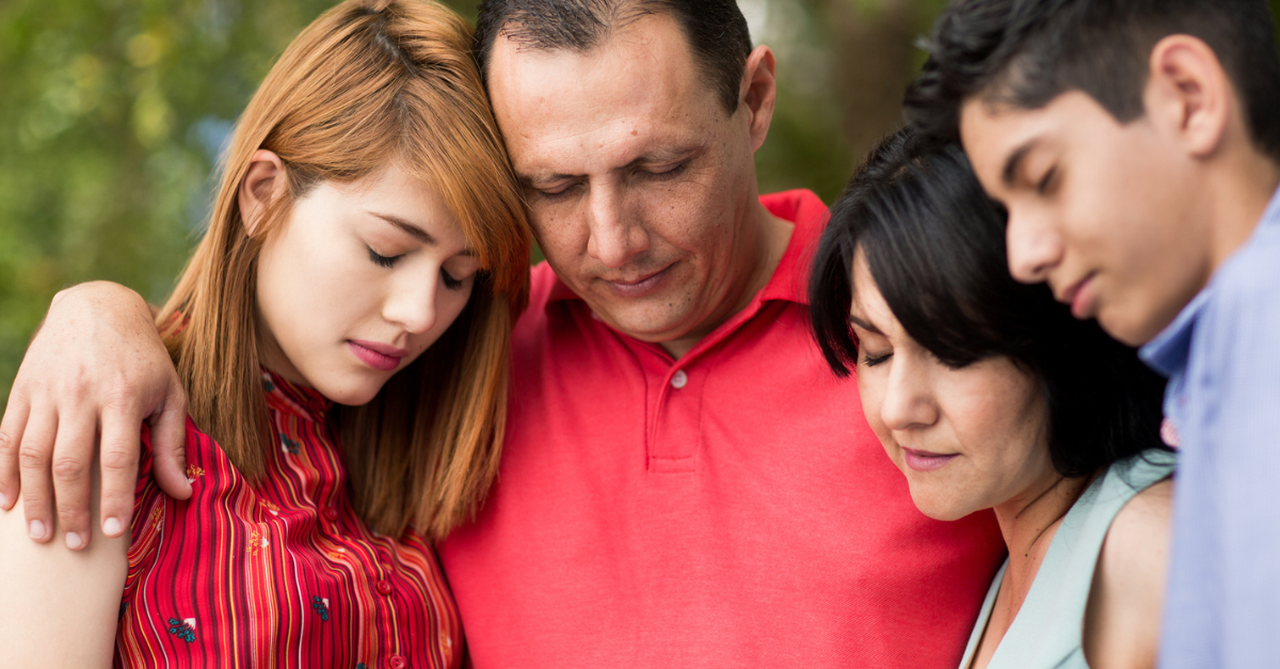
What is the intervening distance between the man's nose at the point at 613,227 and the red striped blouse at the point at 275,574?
70 centimetres

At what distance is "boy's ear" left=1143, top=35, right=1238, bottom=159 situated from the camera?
43.4 inches

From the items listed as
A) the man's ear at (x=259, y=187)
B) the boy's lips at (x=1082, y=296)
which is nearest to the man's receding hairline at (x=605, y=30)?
the man's ear at (x=259, y=187)

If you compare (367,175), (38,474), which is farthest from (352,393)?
(38,474)

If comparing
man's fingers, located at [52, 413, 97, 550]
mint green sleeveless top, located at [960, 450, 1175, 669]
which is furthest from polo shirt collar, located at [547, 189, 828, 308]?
man's fingers, located at [52, 413, 97, 550]

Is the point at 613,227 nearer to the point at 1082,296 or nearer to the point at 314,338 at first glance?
the point at 314,338

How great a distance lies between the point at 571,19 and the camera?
6.24 feet

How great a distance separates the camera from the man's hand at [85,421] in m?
1.60

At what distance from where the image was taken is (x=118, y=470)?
1632 mm

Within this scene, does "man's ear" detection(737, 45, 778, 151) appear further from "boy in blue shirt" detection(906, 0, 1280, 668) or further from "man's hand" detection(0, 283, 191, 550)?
"man's hand" detection(0, 283, 191, 550)

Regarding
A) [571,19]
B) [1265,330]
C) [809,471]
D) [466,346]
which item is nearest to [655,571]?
[809,471]

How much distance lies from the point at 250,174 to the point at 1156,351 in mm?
1603

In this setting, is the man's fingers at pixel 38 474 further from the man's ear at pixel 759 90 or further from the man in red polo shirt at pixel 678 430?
the man's ear at pixel 759 90

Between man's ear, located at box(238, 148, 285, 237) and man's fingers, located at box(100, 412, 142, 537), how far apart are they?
1.48 feet

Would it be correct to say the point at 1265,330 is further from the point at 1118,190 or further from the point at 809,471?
the point at 809,471
